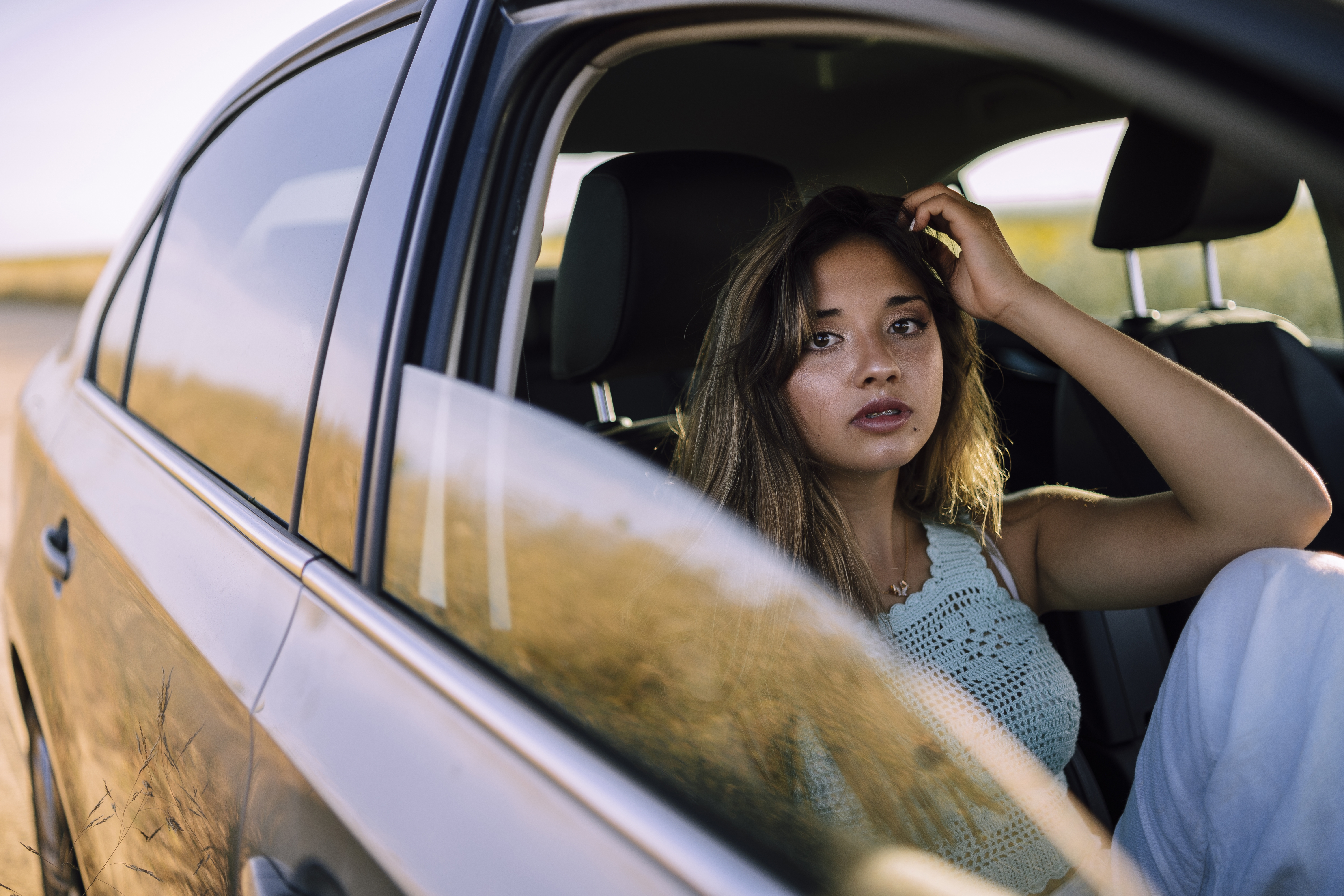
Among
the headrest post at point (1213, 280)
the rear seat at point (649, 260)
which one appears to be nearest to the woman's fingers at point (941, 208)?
the rear seat at point (649, 260)

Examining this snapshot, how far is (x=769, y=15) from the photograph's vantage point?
0.79 m

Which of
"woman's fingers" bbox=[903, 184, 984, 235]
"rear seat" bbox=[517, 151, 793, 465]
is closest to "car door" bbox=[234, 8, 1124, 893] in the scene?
"rear seat" bbox=[517, 151, 793, 465]

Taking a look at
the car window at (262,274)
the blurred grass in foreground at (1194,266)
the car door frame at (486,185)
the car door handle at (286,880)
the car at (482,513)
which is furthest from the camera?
the blurred grass in foreground at (1194,266)

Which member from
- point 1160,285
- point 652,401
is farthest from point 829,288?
point 1160,285

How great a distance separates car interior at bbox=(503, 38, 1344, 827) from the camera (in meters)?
1.71

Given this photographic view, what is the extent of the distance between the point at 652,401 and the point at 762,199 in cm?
116

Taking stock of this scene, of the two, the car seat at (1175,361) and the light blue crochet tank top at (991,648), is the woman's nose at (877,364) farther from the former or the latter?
the car seat at (1175,361)

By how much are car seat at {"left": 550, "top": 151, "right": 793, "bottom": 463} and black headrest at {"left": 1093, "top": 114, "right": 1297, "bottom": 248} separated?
2.69ft

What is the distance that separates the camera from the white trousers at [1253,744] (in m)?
1.00

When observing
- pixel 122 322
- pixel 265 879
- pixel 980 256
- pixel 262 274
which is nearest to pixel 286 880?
pixel 265 879

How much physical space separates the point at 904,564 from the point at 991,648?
22 cm

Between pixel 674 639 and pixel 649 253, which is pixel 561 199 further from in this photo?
pixel 674 639

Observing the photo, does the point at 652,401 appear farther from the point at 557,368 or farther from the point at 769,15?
the point at 769,15

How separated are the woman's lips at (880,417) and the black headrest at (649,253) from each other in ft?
1.52
